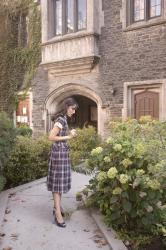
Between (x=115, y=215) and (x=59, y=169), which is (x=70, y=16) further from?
(x=115, y=215)

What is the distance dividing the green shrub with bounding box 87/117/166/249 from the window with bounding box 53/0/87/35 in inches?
326

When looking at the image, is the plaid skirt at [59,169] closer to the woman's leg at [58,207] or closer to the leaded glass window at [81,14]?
the woman's leg at [58,207]

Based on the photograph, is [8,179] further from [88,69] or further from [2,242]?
[88,69]

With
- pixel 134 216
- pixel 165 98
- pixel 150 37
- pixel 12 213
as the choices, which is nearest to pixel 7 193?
pixel 12 213

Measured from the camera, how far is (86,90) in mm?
12641

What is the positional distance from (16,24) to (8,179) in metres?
9.05

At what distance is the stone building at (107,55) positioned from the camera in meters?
11.0

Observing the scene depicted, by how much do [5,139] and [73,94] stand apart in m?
7.51

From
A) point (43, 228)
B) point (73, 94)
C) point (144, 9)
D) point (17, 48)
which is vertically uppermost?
point (144, 9)

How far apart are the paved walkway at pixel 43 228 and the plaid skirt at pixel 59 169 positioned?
1.78 feet

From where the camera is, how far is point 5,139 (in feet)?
20.1

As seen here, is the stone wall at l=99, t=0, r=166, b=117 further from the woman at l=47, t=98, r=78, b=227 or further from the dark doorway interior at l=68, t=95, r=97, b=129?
the woman at l=47, t=98, r=78, b=227

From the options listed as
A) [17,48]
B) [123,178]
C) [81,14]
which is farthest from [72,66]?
[123,178]

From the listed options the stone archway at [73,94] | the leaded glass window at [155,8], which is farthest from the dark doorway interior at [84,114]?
the leaded glass window at [155,8]
